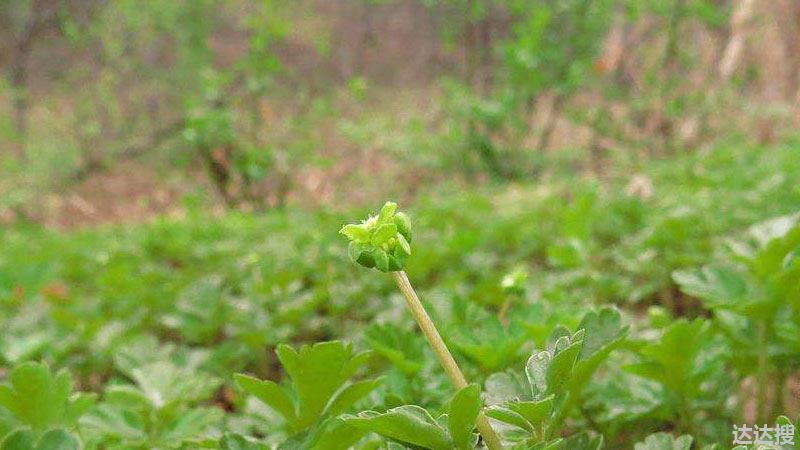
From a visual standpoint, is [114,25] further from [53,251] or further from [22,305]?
[22,305]

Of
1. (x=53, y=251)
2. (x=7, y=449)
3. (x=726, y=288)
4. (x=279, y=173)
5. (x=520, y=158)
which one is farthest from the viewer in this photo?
(x=520, y=158)

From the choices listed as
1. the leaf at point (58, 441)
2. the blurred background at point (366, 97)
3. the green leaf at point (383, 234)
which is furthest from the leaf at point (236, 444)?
the blurred background at point (366, 97)

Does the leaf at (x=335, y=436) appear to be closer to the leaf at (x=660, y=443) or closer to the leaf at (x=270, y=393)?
the leaf at (x=270, y=393)

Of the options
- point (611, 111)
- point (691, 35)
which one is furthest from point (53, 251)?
point (691, 35)

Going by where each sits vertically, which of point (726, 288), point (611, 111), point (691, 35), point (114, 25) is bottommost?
point (726, 288)

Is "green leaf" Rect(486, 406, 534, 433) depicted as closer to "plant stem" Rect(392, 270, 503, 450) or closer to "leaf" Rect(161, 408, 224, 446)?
"plant stem" Rect(392, 270, 503, 450)
